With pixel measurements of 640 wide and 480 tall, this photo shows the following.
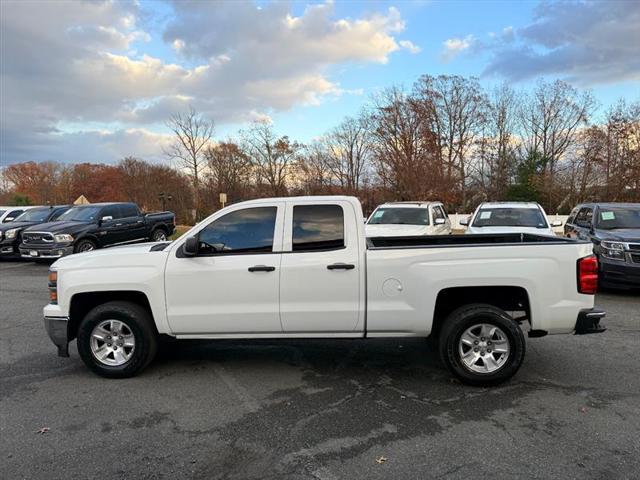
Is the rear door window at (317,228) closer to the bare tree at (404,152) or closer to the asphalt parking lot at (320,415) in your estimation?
the asphalt parking lot at (320,415)

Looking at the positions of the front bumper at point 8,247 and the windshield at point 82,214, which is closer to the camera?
the windshield at point 82,214

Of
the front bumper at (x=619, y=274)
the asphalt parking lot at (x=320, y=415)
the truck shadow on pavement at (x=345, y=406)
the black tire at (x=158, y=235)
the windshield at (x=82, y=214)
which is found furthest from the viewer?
the black tire at (x=158, y=235)

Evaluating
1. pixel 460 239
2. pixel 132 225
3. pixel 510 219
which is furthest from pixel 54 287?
pixel 132 225

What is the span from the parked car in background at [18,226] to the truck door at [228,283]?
1388cm

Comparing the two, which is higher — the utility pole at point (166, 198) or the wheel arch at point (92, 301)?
the utility pole at point (166, 198)

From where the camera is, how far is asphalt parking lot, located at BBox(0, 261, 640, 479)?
3314 mm

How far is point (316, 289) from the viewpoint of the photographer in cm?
471

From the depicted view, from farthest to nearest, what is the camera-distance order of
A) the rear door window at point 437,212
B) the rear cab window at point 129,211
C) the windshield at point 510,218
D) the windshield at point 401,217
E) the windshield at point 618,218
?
the rear cab window at point 129,211 < the rear door window at point 437,212 < the windshield at point 401,217 < the windshield at point 510,218 < the windshield at point 618,218

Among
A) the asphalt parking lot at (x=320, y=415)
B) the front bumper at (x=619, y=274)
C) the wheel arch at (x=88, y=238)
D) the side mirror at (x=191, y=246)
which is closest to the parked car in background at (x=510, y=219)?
the front bumper at (x=619, y=274)

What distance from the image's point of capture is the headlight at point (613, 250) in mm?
8664

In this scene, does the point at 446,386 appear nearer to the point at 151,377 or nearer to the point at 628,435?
the point at 628,435

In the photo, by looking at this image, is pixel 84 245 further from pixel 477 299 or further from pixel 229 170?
pixel 229 170

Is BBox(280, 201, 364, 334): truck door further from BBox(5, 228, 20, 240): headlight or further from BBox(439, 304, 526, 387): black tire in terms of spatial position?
BBox(5, 228, 20, 240): headlight

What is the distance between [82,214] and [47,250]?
193cm
